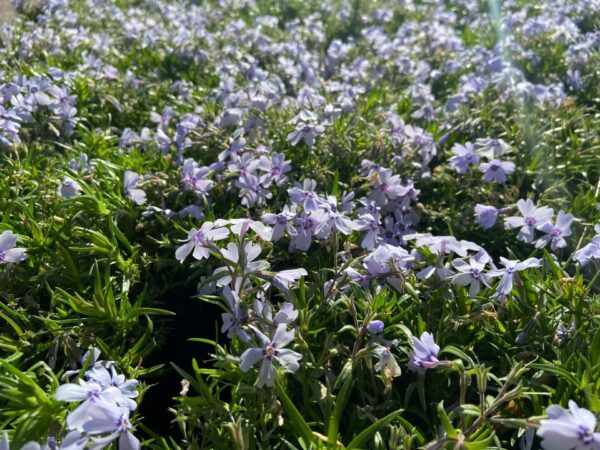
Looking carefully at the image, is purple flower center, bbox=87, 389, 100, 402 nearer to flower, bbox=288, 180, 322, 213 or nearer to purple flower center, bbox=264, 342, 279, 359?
purple flower center, bbox=264, 342, 279, 359

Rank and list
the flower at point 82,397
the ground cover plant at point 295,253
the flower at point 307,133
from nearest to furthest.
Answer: the flower at point 82,397 < the ground cover plant at point 295,253 < the flower at point 307,133

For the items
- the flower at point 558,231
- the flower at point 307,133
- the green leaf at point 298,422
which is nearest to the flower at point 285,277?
the green leaf at point 298,422

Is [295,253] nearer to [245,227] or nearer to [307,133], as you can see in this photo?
[245,227]

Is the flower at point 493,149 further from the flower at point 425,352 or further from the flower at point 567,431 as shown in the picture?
the flower at point 567,431

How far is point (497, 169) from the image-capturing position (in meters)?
2.74

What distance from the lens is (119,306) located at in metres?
2.13

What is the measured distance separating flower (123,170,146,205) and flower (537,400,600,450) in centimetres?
174

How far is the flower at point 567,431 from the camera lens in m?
1.18

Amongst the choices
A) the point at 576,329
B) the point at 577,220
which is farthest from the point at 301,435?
the point at 577,220

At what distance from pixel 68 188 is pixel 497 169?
6.08 ft

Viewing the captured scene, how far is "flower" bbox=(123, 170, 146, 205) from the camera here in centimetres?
244

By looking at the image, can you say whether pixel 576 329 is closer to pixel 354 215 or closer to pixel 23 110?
pixel 354 215

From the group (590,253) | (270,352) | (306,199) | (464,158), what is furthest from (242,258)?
(464,158)

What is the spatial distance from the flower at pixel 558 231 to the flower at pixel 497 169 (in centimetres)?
54
